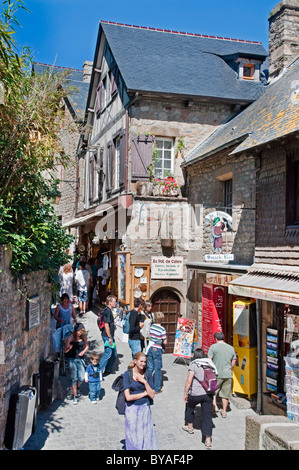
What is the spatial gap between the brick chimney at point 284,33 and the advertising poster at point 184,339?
6945mm

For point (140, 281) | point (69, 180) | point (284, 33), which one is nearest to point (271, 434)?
point (140, 281)

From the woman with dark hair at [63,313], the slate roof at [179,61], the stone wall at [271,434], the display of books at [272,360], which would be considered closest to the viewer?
the stone wall at [271,434]

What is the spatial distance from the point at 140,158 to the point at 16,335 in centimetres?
775

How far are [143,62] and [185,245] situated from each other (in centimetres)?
592

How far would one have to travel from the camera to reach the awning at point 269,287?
22.0ft

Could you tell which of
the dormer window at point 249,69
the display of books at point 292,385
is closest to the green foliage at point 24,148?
the display of books at point 292,385

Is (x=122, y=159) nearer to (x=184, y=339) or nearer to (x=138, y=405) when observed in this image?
(x=184, y=339)

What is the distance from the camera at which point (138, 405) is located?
537 cm

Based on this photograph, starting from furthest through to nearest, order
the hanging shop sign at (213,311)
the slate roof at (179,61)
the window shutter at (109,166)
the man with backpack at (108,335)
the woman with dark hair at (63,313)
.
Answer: the window shutter at (109,166)
the slate roof at (179,61)
the hanging shop sign at (213,311)
the woman with dark hair at (63,313)
the man with backpack at (108,335)

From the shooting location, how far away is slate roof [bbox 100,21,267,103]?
1323 centimetres

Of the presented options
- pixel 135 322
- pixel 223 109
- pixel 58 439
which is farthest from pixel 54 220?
pixel 223 109

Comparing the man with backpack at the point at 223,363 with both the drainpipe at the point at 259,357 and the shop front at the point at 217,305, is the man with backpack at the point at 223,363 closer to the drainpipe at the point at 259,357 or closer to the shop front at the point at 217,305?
the drainpipe at the point at 259,357

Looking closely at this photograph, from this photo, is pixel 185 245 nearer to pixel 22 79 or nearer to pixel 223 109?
pixel 223 109

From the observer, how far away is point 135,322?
29.7 feet
